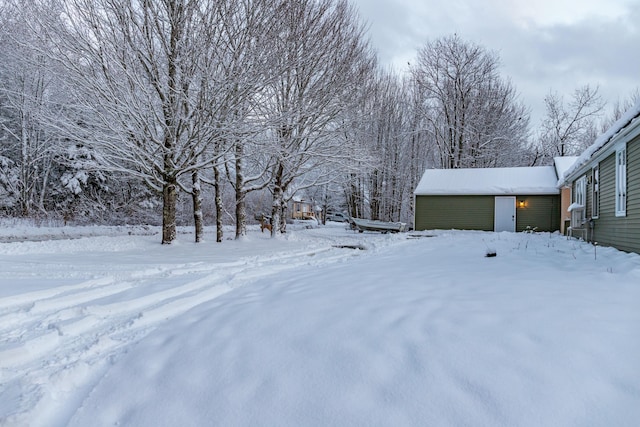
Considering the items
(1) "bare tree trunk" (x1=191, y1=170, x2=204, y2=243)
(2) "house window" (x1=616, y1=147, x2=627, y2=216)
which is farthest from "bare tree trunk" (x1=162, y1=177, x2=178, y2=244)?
(2) "house window" (x1=616, y1=147, x2=627, y2=216)

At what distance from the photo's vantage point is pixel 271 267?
5988mm

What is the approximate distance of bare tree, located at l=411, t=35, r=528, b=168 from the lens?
2277 cm

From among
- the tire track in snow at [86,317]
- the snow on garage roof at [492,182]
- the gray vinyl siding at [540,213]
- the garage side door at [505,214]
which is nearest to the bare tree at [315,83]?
the tire track in snow at [86,317]

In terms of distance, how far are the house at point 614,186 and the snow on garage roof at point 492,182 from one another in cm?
547

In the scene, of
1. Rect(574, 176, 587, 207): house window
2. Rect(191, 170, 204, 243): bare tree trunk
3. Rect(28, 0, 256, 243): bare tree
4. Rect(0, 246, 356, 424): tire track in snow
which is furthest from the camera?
Rect(574, 176, 587, 207): house window

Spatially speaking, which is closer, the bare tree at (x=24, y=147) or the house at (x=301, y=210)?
the bare tree at (x=24, y=147)

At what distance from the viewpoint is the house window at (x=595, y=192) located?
898 cm

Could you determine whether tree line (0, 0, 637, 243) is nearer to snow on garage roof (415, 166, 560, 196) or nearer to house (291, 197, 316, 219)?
snow on garage roof (415, 166, 560, 196)

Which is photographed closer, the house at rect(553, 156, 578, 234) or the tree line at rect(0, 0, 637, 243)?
the tree line at rect(0, 0, 637, 243)

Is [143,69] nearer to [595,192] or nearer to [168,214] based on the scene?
[168,214]

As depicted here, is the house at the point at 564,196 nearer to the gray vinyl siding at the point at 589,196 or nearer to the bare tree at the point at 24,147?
the gray vinyl siding at the point at 589,196

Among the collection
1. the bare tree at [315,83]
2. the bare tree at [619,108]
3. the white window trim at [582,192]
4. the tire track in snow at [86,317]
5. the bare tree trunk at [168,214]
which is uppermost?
the bare tree at [619,108]

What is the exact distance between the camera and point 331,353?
235cm

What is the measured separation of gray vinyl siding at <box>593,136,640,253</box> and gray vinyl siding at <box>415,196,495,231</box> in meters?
7.56
